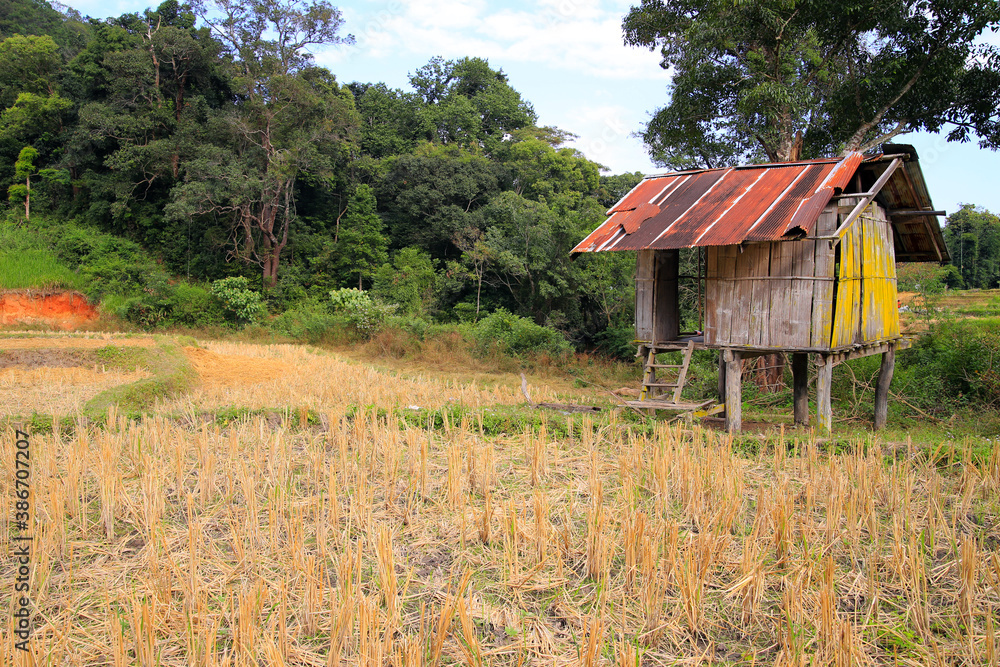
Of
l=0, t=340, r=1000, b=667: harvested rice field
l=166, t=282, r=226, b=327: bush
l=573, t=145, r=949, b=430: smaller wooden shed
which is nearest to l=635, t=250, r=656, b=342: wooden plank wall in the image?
l=573, t=145, r=949, b=430: smaller wooden shed

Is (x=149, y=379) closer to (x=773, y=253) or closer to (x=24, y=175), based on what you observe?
(x=773, y=253)

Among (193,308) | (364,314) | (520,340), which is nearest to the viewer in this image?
(520,340)

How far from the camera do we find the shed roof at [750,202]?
8328 millimetres

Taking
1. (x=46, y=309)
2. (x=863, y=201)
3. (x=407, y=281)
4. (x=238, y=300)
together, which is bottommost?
(x=46, y=309)

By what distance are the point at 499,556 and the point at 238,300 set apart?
21.7 m

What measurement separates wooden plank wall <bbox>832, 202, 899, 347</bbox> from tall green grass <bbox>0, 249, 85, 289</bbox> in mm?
25803

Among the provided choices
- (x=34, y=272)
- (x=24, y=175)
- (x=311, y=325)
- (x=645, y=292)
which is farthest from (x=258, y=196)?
(x=645, y=292)

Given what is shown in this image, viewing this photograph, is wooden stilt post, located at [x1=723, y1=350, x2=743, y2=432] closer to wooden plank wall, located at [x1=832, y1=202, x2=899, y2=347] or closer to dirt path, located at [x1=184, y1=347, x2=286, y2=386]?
wooden plank wall, located at [x1=832, y1=202, x2=899, y2=347]

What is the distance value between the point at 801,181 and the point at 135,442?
9.27m

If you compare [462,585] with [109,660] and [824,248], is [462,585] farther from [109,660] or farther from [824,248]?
[824,248]

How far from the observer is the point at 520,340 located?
2005 centimetres

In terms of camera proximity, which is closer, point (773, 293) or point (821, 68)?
point (773, 293)

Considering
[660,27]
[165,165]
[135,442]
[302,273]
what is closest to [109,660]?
[135,442]

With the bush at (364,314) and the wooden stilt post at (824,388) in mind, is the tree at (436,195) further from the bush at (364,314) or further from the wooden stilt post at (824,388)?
the wooden stilt post at (824,388)
